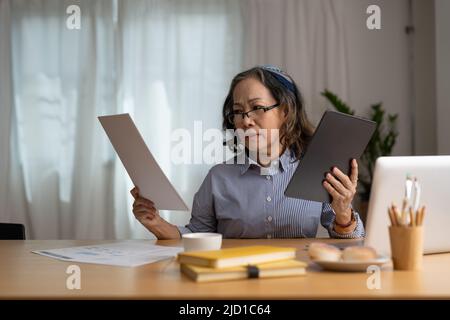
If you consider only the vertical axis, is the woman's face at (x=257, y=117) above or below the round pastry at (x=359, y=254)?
above

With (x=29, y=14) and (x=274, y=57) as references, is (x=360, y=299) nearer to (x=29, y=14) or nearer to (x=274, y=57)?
(x=274, y=57)

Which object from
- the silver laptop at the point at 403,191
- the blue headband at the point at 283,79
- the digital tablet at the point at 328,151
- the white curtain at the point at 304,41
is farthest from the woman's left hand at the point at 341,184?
the white curtain at the point at 304,41

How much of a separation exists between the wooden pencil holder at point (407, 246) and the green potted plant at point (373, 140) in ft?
8.39

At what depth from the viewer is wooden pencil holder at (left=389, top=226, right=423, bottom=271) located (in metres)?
1.12

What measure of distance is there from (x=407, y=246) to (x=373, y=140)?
8.75ft

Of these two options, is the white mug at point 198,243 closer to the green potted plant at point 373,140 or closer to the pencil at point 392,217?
the pencil at point 392,217

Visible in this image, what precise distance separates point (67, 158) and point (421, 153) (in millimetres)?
2580

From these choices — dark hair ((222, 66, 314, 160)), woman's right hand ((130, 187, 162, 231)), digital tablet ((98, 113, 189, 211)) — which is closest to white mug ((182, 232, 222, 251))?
digital tablet ((98, 113, 189, 211))

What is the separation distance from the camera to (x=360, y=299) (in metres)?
0.91

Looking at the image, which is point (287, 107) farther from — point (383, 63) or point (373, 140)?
point (383, 63)

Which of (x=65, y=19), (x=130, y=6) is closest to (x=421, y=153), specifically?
(x=130, y=6)

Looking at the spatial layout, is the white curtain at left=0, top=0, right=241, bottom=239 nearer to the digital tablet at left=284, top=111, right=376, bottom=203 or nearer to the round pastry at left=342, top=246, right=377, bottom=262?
the digital tablet at left=284, top=111, right=376, bottom=203

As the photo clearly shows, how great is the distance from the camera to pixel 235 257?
1.05m

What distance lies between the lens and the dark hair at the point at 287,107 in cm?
195
